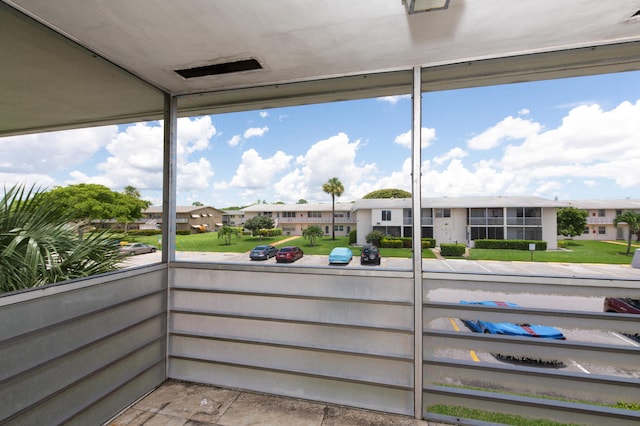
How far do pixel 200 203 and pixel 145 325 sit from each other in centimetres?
115

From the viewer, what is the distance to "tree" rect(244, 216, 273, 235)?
247 centimetres

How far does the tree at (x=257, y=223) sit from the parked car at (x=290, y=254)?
0.26m

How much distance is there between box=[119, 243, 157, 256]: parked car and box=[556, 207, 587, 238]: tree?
3.26 m

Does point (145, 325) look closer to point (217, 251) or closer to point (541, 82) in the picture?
point (217, 251)

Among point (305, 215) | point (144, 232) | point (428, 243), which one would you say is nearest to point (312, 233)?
point (305, 215)

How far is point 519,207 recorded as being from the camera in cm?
204

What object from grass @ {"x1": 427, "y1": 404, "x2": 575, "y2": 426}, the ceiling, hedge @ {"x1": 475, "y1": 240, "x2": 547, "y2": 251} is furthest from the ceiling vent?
grass @ {"x1": 427, "y1": 404, "x2": 575, "y2": 426}

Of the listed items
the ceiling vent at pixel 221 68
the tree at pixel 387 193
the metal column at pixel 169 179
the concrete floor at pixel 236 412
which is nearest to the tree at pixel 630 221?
the tree at pixel 387 193

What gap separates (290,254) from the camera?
7.98ft

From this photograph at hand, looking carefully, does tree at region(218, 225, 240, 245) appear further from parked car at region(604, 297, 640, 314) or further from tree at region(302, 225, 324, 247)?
parked car at region(604, 297, 640, 314)

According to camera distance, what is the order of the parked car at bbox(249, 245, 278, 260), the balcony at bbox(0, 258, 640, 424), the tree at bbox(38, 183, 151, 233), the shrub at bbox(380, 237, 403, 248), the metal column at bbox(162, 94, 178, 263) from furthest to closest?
the metal column at bbox(162, 94, 178, 263) < the parked car at bbox(249, 245, 278, 260) < the shrub at bbox(380, 237, 403, 248) < the tree at bbox(38, 183, 151, 233) < the balcony at bbox(0, 258, 640, 424)

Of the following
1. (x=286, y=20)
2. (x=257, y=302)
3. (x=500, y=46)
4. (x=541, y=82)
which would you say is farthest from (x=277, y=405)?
(x=541, y=82)

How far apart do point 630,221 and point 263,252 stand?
2.65 metres

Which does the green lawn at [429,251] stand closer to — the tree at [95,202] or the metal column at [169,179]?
the metal column at [169,179]
